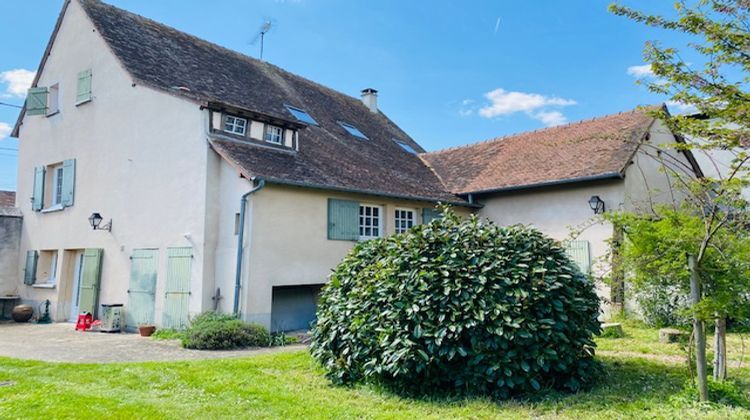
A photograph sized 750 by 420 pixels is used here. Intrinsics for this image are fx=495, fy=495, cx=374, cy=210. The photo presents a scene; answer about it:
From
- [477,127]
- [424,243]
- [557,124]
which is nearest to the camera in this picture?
[424,243]

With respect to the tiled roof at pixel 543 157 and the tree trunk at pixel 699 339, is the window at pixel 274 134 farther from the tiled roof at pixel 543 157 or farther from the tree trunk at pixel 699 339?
the tree trunk at pixel 699 339

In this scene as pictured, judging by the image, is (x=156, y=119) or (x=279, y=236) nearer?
(x=279, y=236)

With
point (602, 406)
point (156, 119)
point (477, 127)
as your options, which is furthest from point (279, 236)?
point (477, 127)

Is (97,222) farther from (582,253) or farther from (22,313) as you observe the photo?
(582,253)

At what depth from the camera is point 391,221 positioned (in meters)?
13.1

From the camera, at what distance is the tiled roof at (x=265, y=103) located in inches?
447

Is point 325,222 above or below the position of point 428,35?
below

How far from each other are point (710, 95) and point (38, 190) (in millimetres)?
16662

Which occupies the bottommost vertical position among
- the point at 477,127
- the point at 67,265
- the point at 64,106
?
the point at 67,265

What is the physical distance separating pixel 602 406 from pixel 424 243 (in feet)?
7.84

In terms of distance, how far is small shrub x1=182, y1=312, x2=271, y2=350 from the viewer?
28.3ft

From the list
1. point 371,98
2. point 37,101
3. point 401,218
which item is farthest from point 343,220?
point 371,98

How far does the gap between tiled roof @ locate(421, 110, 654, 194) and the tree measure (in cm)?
695

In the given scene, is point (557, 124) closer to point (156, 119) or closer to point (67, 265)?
point (156, 119)
